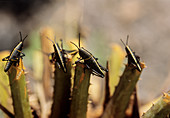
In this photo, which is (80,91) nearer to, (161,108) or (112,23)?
(161,108)

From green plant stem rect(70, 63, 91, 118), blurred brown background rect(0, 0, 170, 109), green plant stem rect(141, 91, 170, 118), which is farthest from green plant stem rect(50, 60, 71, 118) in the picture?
Answer: blurred brown background rect(0, 0, 170, 109)

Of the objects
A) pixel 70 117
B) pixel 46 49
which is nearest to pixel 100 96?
pixel 46 49

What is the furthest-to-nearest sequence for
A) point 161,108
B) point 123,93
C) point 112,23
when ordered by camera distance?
point 112,23
point 123,93
point 161,108

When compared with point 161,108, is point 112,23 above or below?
above

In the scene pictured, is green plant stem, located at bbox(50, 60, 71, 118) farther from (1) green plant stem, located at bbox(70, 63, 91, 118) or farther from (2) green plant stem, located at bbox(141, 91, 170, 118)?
(2) green plant stem, located at bbox(141, 91, 170, 118)

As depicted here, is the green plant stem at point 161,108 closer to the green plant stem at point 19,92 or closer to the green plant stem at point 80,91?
the green plant stem at point 80,91

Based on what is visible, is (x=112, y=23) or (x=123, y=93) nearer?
(x=123, y=93)

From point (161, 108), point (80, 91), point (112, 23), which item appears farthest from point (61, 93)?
point (112, 23)

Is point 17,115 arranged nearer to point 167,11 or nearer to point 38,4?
point 38,4

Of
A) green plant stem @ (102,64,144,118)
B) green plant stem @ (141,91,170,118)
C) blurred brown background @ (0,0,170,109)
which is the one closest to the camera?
green plant stem @ (141,91,170,118)
